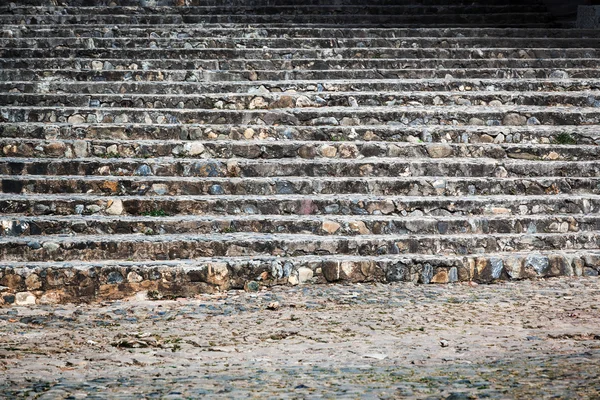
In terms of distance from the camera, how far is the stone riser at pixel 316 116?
8781 millimetres

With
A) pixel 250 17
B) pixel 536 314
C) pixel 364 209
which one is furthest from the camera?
pixel 250 17

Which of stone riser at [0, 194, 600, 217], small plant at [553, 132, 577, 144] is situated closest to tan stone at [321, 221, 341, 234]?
stone riser at [0, 194, 600, 217]

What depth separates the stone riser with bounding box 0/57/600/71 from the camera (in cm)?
1006

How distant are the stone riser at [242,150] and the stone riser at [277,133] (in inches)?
9.0

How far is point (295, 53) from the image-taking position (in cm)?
1038

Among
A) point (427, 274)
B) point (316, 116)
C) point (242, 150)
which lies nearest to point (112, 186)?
point (242, 150)

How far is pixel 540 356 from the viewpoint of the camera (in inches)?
190

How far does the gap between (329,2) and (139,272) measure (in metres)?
7.24

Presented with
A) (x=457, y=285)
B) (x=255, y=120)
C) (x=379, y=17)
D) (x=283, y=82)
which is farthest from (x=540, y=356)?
(x=379, y=17)

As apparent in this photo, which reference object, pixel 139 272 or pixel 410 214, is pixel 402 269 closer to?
pixel 410 214

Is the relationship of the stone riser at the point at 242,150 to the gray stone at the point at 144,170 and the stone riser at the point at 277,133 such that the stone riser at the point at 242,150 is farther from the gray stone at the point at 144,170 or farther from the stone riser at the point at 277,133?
the gray stone at the point at 144,170

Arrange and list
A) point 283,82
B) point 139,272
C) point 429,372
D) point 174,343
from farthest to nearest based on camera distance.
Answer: point 283,82 → point 139,272 → point 174,343 → point 429,372

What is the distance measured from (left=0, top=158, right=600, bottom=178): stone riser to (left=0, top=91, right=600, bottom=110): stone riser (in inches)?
49.8

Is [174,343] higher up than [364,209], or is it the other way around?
[364,209]
